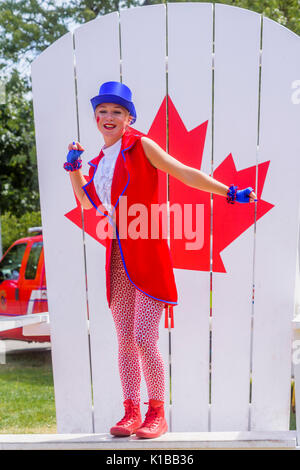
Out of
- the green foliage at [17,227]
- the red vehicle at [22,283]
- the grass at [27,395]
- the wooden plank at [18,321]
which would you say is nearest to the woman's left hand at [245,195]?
the wooden plank at [18,321]

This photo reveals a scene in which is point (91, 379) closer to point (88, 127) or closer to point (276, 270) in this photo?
point (276, 270)

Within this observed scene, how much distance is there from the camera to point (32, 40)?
789 cm

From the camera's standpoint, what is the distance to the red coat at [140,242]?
1.70 metres

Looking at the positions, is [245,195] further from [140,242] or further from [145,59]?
[145,59]

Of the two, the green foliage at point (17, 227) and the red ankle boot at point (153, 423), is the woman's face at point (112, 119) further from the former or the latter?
the green foliage at point (17, 227)

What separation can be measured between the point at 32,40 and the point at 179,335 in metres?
7.10

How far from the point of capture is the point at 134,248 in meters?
1.73

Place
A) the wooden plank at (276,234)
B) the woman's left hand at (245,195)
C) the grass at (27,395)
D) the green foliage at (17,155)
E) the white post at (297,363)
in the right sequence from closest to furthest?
the woman's left hand at (245,195) → the white post at (297,363) → the wooden plank at (276,234) → the grass at (27,395) → the green foliage at (17,155)

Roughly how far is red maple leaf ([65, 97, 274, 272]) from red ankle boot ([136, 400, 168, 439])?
23.7 inches

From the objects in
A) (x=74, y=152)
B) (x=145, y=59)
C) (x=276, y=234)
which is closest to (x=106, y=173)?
(x=74, y=152)
